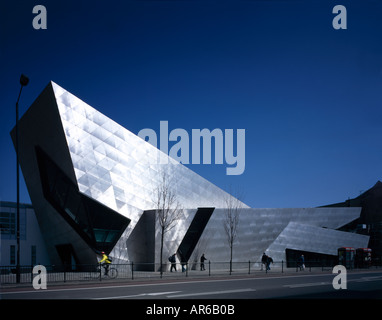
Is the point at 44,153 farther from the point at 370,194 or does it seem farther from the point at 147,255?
the point at 370,194

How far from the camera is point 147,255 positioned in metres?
32.3

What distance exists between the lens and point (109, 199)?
3044 centimetres

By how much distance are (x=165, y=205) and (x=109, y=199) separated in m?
5.99

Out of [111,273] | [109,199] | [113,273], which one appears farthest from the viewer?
[109,199]

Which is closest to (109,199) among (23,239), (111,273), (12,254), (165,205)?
(165,205)

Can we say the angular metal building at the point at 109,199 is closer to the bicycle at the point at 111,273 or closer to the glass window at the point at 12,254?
the glass window at the point at 12,254

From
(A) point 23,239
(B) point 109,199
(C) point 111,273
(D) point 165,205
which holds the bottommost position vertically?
(C) point 111,273

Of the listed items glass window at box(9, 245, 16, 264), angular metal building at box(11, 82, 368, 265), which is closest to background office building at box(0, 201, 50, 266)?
glass window at box(9, 245, 16, 264)

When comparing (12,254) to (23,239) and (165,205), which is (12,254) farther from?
(165,205)

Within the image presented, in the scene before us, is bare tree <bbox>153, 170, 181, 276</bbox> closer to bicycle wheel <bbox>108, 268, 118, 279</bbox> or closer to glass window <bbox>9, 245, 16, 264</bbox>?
bicycle wheel <bbox>108, 268, 118, 279</bbox>

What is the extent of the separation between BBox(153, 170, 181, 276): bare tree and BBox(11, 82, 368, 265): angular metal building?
359 millimetres

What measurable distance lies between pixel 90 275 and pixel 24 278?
149 inches

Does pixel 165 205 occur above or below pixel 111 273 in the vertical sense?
above
